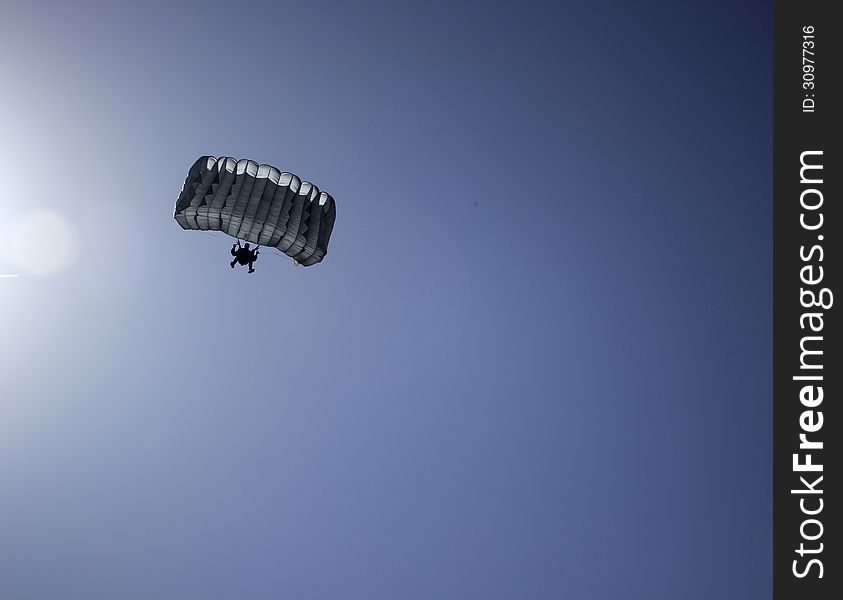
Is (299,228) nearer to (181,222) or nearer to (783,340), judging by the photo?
(181,222)

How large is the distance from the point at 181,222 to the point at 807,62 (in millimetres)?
16741

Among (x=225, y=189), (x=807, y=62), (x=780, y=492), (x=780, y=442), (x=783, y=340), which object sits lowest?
(x=780, y=492)

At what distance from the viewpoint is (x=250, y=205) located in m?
16.8

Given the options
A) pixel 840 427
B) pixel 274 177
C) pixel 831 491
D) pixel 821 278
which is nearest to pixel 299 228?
pixel 274 177

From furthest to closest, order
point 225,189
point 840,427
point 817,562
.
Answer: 1. point 817,562
2. point 840,427
3. point 225,189

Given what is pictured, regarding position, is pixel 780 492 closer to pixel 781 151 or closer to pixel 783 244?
pixel 783 244

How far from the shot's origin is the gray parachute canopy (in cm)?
1670

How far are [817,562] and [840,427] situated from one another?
4544 millimetres

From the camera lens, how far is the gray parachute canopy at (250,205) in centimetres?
1670

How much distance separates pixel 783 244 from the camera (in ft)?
58.4

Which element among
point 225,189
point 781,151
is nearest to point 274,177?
point 225,189

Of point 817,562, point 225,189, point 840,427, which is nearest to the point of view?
point 225,189

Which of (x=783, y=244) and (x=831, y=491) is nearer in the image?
(x=783, y=244)

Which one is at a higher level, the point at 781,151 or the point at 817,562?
the point at 781,151
